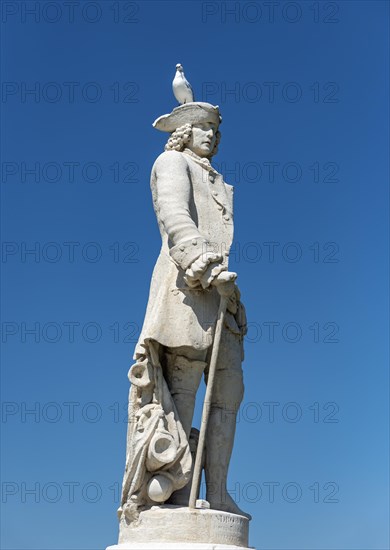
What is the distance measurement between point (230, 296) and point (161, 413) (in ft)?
4.31

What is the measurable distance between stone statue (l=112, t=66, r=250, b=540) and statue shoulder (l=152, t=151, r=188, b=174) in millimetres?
12

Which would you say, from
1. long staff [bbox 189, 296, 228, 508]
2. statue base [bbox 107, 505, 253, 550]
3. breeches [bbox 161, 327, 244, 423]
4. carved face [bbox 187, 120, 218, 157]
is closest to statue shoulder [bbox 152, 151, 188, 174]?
carved face [bbox 187, 120, 218, 157]

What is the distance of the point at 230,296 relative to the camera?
31.7 ft

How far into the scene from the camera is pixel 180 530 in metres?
8.91

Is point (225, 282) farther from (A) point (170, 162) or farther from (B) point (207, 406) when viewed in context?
(A) point (170, 162)

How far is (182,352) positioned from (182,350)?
0.08 ft

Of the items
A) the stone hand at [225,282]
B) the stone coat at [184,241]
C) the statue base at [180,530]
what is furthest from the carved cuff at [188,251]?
the statue base at [180,530]

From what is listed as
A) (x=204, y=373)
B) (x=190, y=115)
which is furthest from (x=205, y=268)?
(x=190, y=115)

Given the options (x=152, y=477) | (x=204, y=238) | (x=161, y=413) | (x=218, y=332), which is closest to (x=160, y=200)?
(x=204, y=238)

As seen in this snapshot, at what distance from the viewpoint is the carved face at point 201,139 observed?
33.9ft

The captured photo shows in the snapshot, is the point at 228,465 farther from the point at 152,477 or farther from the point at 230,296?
the point at 230,296

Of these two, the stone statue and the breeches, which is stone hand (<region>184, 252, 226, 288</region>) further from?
the breeches

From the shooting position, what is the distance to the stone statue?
9227 mm

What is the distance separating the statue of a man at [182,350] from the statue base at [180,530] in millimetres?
160
